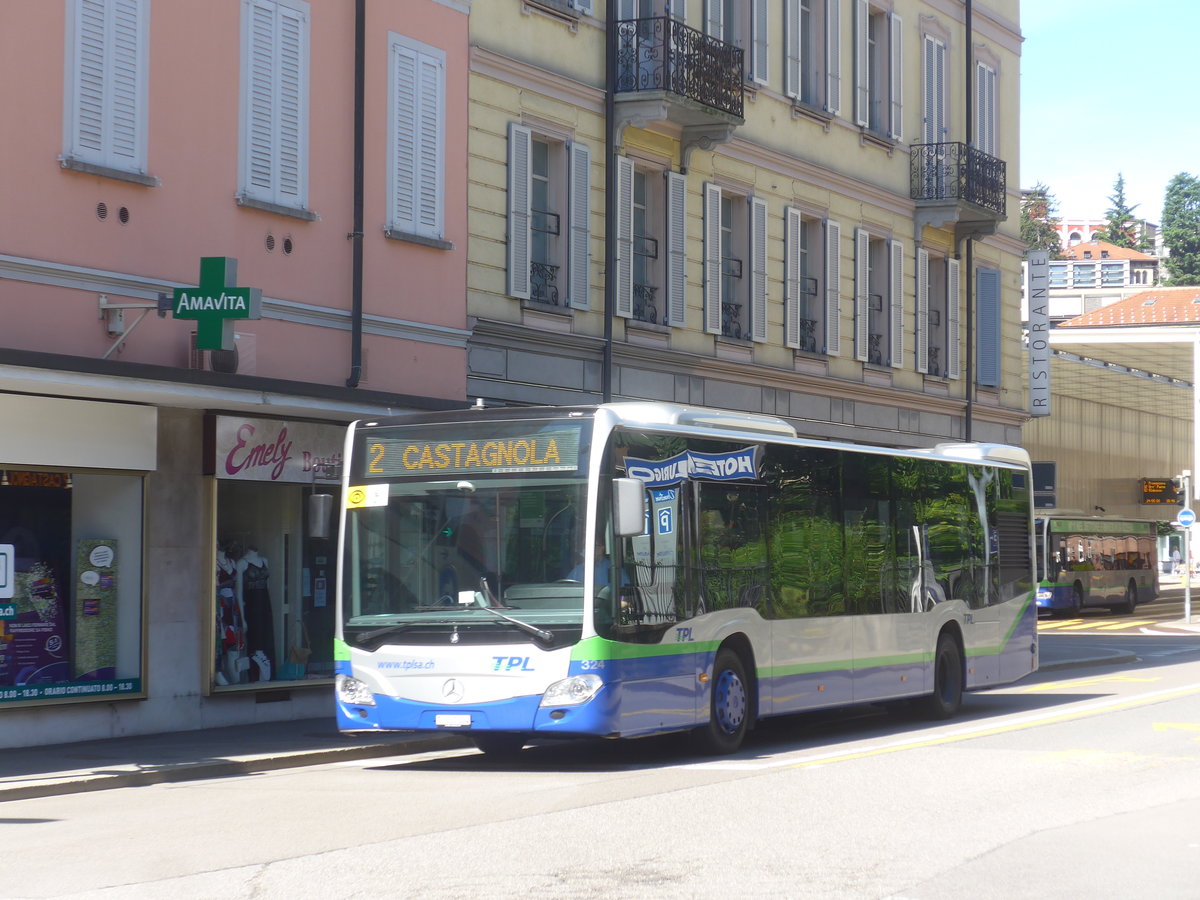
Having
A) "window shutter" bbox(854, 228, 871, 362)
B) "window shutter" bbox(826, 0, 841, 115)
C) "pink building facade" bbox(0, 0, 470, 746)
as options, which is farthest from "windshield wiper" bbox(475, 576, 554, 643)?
"window shutter" bbox(826, 0, 841, 115)

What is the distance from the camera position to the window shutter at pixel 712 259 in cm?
2617

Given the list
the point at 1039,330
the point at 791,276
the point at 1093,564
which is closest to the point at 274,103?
the point at 791,276

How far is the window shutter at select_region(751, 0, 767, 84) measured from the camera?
27.4 m

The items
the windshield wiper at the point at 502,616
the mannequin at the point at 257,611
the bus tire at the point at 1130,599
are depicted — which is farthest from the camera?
the bus tire at the point at 1130,599

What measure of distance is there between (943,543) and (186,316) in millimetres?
8471

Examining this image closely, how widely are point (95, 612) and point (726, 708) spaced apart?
6024mm

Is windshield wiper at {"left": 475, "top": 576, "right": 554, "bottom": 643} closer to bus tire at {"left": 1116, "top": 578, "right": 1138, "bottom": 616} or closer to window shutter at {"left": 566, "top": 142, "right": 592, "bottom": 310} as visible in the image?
window shutter at {"left": 566, "top": 142, "right": 592, "bottom": 310}

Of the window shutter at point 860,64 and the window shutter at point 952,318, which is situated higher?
the window shutter at point 860,64

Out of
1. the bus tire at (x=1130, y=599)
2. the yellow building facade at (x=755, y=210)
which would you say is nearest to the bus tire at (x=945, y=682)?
the yellow building facade at (x=755, y=210)

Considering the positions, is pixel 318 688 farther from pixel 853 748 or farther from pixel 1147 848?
pixel 1147 848

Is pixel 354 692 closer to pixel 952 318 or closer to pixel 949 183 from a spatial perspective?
pixel 949 183

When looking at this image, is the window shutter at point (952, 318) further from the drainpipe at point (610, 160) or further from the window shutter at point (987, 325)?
the drainpipe at point (610, 160)

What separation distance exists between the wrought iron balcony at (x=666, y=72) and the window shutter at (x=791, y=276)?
3.75 meters

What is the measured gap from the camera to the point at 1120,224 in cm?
16475
